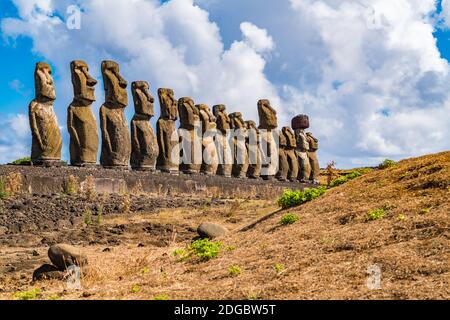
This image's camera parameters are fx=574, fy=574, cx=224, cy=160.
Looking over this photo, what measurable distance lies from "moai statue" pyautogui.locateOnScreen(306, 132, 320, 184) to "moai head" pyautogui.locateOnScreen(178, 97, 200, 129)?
534 inches

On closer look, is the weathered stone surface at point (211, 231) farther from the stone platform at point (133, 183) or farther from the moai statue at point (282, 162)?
the moai statue at point (282, 162)

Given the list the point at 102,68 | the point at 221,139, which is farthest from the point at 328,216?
the point at 221,139

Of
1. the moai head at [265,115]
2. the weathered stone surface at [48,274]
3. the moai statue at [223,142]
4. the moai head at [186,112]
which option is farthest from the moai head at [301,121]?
the weathered stone surface at [48,274]

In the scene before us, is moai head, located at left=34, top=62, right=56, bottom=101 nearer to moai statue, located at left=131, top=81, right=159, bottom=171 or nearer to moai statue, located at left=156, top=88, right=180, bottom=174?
moai statue, located at left=131, top=81, right=159, bottom=171

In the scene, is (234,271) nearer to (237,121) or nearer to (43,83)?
(43,83)

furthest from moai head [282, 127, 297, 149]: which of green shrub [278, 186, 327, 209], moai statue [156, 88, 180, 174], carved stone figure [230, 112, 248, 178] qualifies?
green shrub [278, 186, 327, 209]

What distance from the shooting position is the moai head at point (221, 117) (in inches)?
1065

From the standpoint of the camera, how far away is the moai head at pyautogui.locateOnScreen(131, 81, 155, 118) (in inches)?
787

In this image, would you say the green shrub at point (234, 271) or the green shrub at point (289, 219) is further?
the green shrub at point (289, 219)

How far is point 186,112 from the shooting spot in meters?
23.4

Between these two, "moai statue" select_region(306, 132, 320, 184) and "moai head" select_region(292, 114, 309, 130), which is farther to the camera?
"moai head" select_region(292, 114, 309, 130)

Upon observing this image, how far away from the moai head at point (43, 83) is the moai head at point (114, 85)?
110 inches
